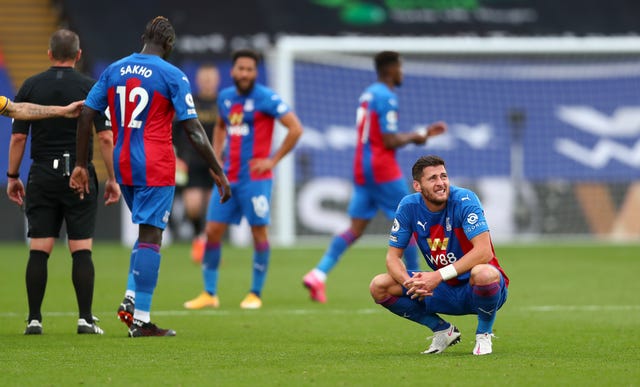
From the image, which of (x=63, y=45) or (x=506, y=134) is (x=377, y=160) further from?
(x=506, y=134)

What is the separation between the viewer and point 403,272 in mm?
7016

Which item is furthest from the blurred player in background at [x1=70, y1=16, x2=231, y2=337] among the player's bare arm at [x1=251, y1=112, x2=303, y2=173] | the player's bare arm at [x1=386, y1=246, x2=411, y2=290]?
the player's bare arm at [x1=251, y1=112, x2=303, y2=173]

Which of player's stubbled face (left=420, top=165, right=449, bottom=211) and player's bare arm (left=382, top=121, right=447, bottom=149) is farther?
player's bare arm (left=382, top=121, right=447, bottom=149)

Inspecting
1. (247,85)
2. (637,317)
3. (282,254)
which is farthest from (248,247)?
(637,317)

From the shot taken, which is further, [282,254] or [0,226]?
[0,226]

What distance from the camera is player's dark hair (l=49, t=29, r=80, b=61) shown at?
8438mm

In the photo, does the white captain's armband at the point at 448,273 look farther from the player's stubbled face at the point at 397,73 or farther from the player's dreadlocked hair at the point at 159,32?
the player's stubbled face at the point at 397,73

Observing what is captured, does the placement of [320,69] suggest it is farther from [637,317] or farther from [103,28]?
[637,317]

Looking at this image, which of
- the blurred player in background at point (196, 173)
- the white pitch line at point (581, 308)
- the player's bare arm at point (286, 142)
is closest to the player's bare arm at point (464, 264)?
the white pitch line at point (581, 308)

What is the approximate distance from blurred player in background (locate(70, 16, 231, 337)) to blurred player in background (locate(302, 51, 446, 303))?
3.34 metres

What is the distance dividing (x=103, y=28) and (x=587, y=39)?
34.7ft

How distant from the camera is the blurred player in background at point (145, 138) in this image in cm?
807

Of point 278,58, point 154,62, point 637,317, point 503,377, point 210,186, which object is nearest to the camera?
point 503,377

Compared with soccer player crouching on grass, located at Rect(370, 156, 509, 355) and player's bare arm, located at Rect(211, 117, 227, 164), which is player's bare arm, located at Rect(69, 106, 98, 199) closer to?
soccer player crouching on grass, located at Rect(370, 156, 509, 355)
